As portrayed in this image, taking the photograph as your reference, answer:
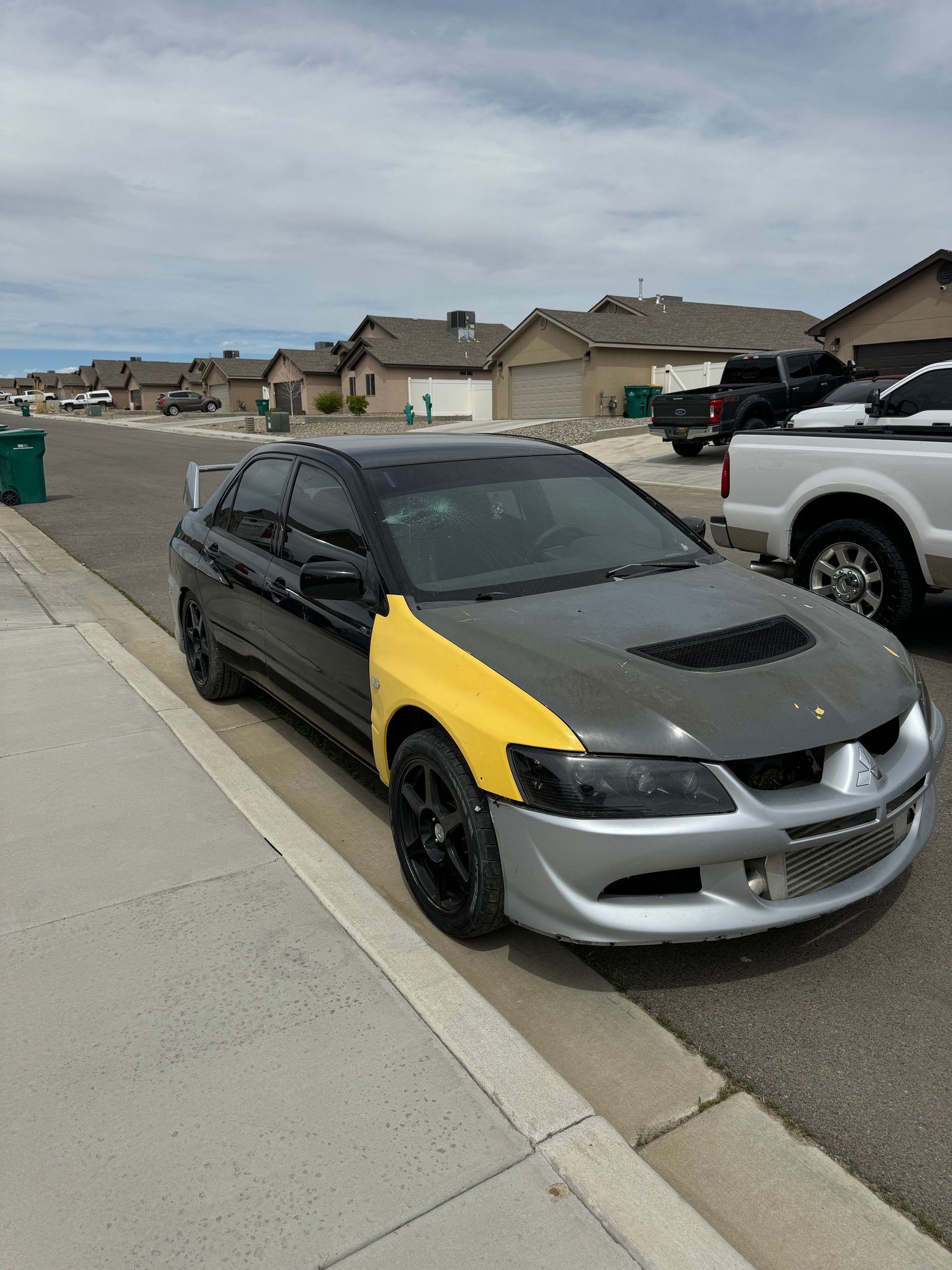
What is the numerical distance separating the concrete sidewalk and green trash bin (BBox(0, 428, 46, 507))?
45.8 feet

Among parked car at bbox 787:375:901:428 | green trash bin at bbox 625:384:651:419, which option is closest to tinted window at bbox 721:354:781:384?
parked car at bbox 787:375:901:428

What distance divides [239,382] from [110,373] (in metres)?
36.9

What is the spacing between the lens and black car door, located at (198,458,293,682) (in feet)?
15.8

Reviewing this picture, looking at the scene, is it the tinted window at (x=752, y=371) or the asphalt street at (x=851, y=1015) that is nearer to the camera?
the asphalt street at (x=851, y=1015)

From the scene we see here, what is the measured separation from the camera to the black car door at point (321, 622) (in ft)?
12.6

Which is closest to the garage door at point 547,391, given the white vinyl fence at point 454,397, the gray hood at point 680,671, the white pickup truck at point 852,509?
the white vinyl fence at point 454,397

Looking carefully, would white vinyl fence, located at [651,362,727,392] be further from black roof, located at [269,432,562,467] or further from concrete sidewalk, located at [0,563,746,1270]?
concrete sidewalk, located at [0,563,746,1270]

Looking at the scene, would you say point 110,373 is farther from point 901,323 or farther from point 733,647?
point 733,647

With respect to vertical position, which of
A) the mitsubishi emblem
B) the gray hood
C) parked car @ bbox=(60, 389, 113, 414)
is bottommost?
the mitsubishi emblem

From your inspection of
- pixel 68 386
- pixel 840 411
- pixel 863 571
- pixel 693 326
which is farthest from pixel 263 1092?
pixel 68 386

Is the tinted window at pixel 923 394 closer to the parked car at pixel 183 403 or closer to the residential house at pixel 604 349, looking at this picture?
the residential house at pixel 604 349

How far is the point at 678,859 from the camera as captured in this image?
8.80 ft

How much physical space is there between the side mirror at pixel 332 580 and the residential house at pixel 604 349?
30.9m

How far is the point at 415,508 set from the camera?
13.2ft
